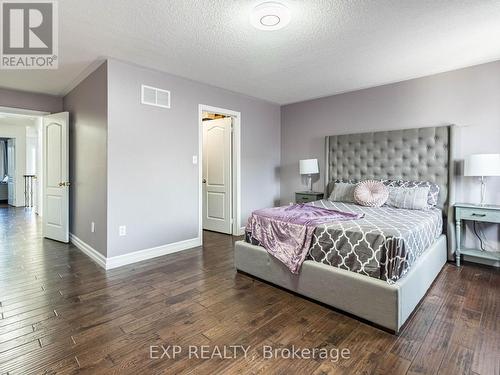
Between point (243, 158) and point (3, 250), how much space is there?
150 inches

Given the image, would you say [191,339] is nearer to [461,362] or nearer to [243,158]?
[461,362]

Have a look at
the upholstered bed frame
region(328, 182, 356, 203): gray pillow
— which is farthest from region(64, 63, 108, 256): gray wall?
region(328, 182, 356, 203): gray pillow

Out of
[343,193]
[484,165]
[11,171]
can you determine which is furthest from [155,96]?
[11,171]

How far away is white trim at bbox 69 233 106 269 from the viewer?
3.27m

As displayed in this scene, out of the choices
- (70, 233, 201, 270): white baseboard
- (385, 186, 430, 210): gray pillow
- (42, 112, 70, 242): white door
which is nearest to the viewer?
(70, 233, 201, 270): white baseboard

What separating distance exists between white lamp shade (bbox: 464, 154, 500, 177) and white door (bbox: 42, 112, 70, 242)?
5.54 m

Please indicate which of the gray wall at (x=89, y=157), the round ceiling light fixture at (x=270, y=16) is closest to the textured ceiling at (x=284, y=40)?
the round ceiling light fixture at (x=270, y=16)

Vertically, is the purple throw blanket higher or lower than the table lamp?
lower

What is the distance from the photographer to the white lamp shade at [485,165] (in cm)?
295

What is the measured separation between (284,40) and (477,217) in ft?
9.63

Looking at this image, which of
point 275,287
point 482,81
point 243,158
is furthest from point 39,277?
point 482,81

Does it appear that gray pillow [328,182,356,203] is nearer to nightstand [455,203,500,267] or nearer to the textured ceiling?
nightstand [455,203,500,267]

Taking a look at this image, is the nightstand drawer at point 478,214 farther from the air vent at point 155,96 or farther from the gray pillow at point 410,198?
the air vent at point 155,96

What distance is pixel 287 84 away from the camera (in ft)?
13.6
